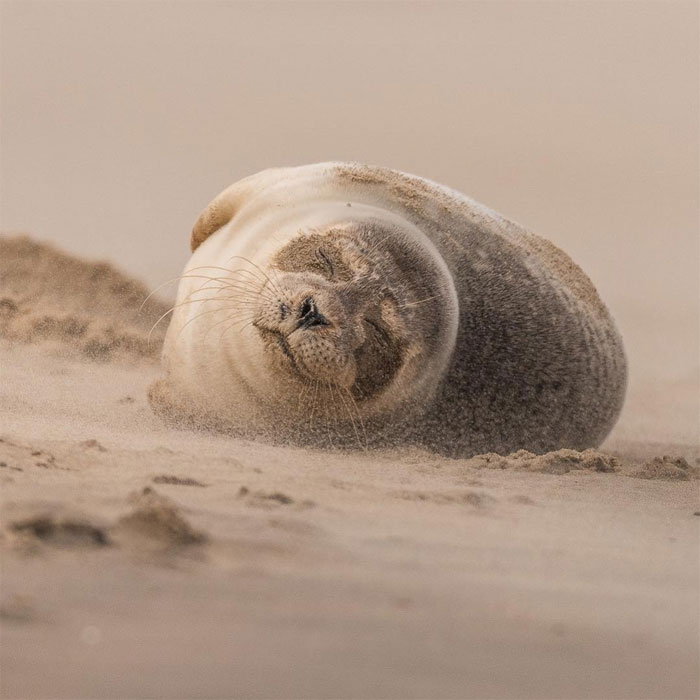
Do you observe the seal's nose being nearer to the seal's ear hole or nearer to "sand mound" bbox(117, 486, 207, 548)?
the seal's ear hole

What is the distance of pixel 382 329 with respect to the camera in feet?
18.6

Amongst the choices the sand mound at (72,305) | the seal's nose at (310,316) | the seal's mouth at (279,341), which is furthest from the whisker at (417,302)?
the sand mound at (72,305)

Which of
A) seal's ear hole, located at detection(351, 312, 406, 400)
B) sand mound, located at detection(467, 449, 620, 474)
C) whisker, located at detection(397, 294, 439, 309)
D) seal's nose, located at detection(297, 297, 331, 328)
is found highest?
whisker, located at detection(397, 294, 439, 309)

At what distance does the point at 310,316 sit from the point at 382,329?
42 cm

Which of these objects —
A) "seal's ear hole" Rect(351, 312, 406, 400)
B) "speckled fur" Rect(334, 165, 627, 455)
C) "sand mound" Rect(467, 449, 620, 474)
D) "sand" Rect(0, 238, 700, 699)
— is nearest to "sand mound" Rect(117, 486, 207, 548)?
"sand" Rect(0, 238, 700, 699)

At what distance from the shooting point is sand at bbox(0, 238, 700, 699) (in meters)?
2.63

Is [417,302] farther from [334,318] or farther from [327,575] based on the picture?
[327,575]

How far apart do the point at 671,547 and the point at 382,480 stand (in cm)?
135

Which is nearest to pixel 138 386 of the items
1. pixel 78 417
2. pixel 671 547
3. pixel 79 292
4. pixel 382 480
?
pixel 78 417

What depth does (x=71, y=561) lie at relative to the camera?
3.04 meters

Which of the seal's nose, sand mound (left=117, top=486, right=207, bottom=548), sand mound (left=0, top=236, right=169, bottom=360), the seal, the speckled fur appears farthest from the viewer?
sand mound (left=0, top=236, right=169, bottom=360)

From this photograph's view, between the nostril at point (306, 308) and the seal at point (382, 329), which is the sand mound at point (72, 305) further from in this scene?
the nostril at point (306, 308)

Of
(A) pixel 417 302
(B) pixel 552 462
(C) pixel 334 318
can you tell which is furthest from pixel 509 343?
(C) pixel 334 318

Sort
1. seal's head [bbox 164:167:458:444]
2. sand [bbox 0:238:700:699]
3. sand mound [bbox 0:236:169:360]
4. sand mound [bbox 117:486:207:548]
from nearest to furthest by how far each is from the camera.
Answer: sand [bbox 0:238:700:699]
sand mound [bbox 117:486:207:548]
seal's head [bbox 164:167:458:444]
sand mound [bbox 0:236:169:360]
